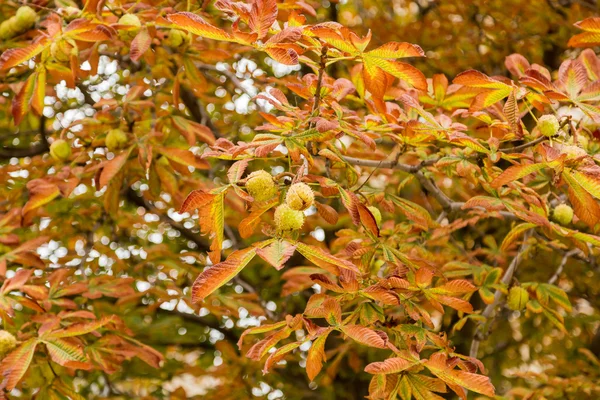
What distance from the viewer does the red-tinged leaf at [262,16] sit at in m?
1.14

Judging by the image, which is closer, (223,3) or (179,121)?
(223,3)

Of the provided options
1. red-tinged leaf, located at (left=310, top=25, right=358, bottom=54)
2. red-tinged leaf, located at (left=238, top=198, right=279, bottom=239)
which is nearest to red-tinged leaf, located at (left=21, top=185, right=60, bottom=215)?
red-tinged leaf, located at (left=238, top=198, right=279, bottom=239)

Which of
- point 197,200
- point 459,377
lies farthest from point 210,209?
point 459,377

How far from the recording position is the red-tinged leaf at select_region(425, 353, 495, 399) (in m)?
1.14

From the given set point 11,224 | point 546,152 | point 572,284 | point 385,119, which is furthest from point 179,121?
point 572,284

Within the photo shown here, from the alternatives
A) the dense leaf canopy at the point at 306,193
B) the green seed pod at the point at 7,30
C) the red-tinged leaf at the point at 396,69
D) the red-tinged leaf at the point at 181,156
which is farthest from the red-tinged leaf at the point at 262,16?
the green seed pod at the point at 7,30

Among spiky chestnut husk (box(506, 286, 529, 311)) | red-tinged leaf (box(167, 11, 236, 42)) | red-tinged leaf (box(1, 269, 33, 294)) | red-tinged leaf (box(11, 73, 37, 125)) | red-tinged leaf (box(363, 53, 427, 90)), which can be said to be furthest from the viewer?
spiky chestnut husk (box(506, 286, 529, 311))

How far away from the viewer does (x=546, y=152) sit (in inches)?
46.4

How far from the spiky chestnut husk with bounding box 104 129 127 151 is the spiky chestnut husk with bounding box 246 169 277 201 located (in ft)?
2.74

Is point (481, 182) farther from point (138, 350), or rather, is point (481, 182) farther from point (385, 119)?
point (138, 350)

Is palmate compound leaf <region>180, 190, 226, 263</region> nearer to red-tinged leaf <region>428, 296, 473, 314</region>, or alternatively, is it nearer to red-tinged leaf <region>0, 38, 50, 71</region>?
red-tinged leaf <region>428, 296, 473, 314</region>

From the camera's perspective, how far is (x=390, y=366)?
3.75ft

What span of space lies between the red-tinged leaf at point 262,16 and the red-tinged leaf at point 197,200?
0.92 feet

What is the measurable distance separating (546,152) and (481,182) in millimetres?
367
